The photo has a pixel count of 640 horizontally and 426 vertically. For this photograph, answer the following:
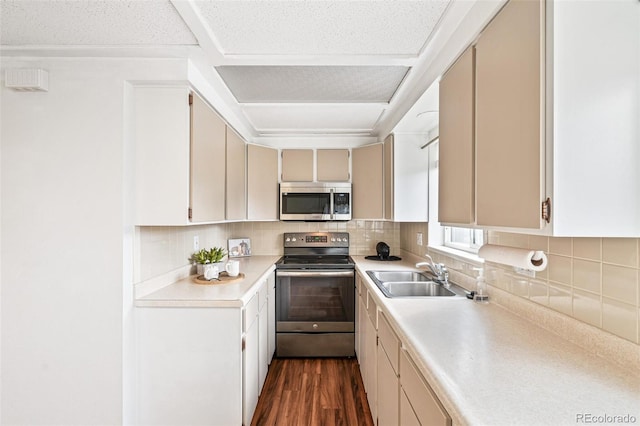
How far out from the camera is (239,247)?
3395 millimetres

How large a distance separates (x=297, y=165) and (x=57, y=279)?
2.18 m

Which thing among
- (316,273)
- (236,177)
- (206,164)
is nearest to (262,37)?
(206,164)

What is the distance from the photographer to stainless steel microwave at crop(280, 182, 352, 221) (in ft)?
10.5

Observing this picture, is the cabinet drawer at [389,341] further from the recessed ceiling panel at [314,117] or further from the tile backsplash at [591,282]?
the recessed ceiling panel at [314,117]

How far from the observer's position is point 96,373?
163 centimetres

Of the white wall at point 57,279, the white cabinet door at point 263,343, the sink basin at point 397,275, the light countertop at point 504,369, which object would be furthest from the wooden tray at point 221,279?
the light countertop at point 504,369

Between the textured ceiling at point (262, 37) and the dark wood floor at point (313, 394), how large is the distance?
2.15m

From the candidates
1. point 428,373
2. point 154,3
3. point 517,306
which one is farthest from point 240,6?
point 517,306

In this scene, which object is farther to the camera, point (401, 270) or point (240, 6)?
point (401, 270)

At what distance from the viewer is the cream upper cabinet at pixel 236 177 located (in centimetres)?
250

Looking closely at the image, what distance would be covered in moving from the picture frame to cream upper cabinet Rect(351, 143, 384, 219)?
123cm

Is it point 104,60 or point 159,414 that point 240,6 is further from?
point 159,414

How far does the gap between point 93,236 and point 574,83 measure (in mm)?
2097

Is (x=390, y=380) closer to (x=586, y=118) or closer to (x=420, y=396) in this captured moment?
(x=420, y=396)
